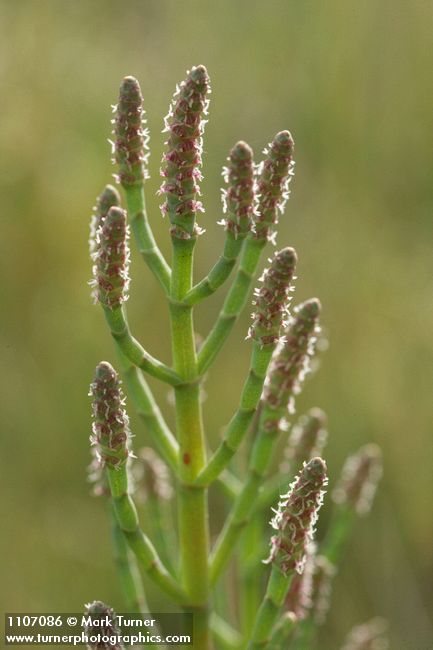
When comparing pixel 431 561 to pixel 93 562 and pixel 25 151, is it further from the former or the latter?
pixel 25 151

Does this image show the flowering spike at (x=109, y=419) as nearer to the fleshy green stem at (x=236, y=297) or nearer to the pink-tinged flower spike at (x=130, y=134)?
the fleshy green stem at (x=236, y=297)

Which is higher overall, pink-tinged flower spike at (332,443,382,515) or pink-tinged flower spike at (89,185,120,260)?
pink-tinged flower spike at (89,185,120,260)

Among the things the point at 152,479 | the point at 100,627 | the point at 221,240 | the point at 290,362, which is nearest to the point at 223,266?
the point at 290,362

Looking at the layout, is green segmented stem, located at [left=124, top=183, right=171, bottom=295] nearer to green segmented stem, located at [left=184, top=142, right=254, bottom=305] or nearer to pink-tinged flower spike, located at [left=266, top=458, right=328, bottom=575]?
green segmented stem, located at [left=184, top=142, right=254, bottom=305]

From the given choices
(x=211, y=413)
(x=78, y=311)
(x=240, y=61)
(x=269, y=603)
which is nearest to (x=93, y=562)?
(x=211, y=413)

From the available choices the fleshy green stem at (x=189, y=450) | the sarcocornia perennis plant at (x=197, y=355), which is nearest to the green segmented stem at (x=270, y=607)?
the sarcocornia perennis plant at (x=197, y=355)

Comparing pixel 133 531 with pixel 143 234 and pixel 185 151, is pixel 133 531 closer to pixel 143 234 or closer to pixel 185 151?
pixel 143 234

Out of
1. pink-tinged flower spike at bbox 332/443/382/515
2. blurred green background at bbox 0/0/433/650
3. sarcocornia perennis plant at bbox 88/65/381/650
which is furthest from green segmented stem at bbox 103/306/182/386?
blurred green background at bbox 0/0/433/650
